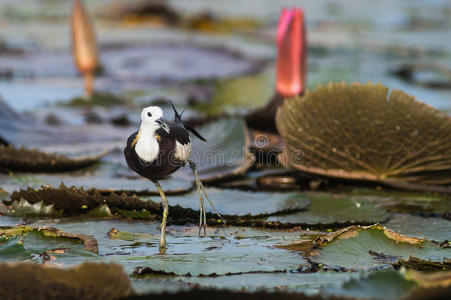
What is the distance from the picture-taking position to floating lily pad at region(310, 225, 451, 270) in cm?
146

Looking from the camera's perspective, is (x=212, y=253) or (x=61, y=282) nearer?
(x=61, y=282)

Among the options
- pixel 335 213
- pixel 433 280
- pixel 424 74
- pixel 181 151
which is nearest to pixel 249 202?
pixel 335 213

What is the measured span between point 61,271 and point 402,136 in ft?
4.26

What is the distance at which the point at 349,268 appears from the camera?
56.3 inches

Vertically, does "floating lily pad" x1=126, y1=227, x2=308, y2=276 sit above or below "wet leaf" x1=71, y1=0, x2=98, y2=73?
below

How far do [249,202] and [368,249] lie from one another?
526 mm

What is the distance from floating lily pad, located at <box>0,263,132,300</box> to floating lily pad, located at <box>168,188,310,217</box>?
794 mm

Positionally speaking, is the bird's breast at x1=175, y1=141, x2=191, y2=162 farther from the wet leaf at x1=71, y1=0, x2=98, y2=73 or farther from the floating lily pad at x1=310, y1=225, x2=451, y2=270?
the wet leaf at x1=71, y1=0, x2=98, y2=73

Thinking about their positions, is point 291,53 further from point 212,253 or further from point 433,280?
point 433,280

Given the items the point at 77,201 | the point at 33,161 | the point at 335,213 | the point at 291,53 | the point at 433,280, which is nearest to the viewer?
the point at 433,280

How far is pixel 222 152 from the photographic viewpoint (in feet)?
7.93

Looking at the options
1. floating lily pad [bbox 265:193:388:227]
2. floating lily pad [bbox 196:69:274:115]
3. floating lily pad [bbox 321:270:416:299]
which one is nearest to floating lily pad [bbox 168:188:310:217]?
floating lily pad [bbox 265:193:388:227]

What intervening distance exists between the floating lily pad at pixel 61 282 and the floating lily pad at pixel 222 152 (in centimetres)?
116

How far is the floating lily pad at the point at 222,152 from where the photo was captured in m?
2.29
